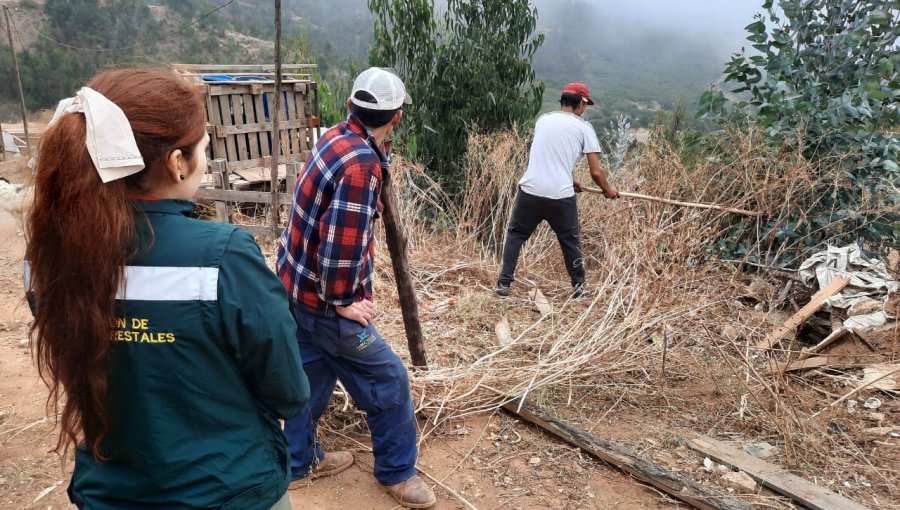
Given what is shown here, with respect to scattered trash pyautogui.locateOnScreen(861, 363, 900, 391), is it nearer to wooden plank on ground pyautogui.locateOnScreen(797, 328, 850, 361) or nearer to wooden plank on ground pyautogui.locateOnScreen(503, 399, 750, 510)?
wooden plank on ground pyautogui.locateOnScreen(797, 328, 850, 361)

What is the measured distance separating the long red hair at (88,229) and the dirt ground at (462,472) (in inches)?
63.6

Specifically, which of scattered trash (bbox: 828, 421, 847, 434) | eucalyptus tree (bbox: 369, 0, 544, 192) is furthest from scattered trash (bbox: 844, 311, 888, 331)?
eucalyptus tree (bbox: 369, 0, 544, 192)

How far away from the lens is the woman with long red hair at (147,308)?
3.41 ft

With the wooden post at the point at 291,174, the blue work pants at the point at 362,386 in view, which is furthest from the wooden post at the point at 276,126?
the blue work pants at the point at 362,386

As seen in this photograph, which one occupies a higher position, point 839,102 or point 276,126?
point 839,102

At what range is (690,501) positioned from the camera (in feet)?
8.60

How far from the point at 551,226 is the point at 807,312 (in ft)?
6.45

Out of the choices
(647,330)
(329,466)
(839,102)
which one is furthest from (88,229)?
(839,102)

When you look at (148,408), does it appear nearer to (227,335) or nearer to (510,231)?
(227,335)

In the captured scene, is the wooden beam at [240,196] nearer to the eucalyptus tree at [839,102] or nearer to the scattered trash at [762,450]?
the eucalyptus tree at [839,102]

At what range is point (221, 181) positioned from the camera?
6742 mm

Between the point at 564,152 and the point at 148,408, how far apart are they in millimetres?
4154

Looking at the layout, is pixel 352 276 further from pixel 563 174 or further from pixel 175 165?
pixel 563 174

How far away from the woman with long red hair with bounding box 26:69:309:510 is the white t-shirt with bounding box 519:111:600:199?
12.7 feet
